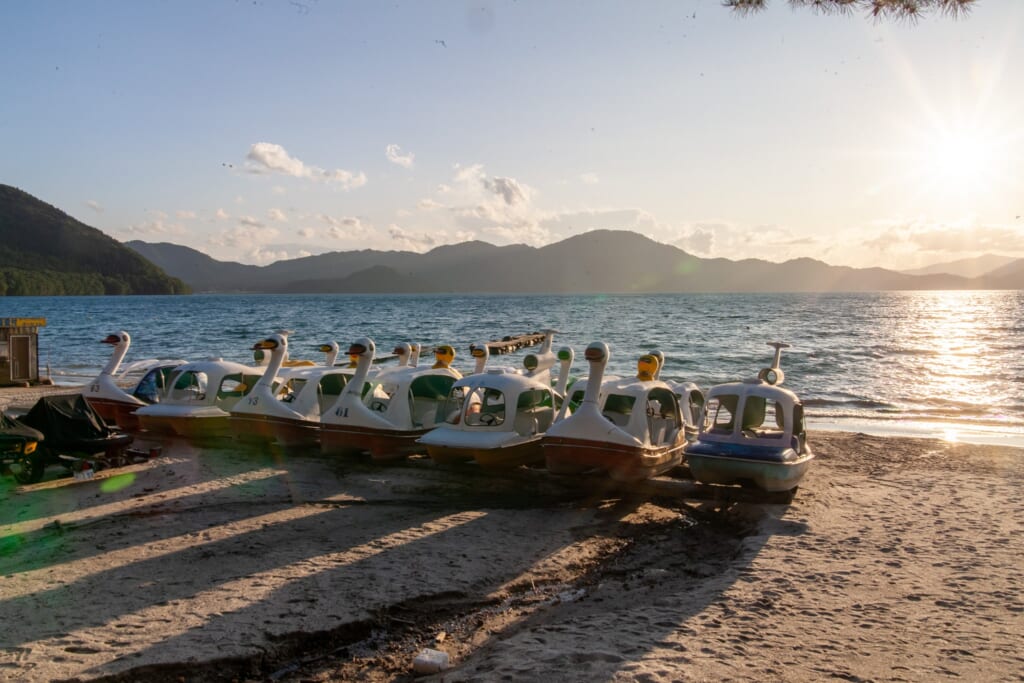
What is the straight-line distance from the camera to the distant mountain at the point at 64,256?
162375mm

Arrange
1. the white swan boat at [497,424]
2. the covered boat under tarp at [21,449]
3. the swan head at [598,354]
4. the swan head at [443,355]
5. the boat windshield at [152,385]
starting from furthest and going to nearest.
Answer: the boat windshield at [152,385] < the swan head at [443,355] < the white swan boat at [497,424] < the swan head at [598,354] < the covered boat under tarp at [21,449]

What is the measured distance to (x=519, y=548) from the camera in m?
9.05

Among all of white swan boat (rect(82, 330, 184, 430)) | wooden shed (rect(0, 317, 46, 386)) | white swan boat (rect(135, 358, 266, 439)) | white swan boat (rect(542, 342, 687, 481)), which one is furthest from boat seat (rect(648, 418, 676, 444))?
wooden shed (rect(0, 317, 46, 386))

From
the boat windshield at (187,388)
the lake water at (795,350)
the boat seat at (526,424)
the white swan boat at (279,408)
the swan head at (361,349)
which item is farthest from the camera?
the lake water at (795,350)

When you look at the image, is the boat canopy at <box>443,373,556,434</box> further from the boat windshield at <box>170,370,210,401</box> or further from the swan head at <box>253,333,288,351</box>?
the boat windshield at <box>170,370,210,401</box>

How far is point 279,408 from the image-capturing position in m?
14.0

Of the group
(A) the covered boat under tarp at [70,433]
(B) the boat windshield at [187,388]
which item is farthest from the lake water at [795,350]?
(A) the covered boat under tarp at [70,433]

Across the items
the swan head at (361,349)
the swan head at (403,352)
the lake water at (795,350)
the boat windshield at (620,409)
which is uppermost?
the swan head at (361,349)

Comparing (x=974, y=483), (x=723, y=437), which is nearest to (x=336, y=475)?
(x=723, y=437)

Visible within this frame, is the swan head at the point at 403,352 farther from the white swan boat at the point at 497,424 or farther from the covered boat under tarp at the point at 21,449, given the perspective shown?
the covered boat under tarp at the point at 21,449

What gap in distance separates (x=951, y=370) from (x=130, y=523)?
1472 inches

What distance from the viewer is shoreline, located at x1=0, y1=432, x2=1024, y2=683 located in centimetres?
608

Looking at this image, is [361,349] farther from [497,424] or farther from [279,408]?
[497,424]

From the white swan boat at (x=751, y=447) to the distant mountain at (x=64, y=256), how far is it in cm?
17408
